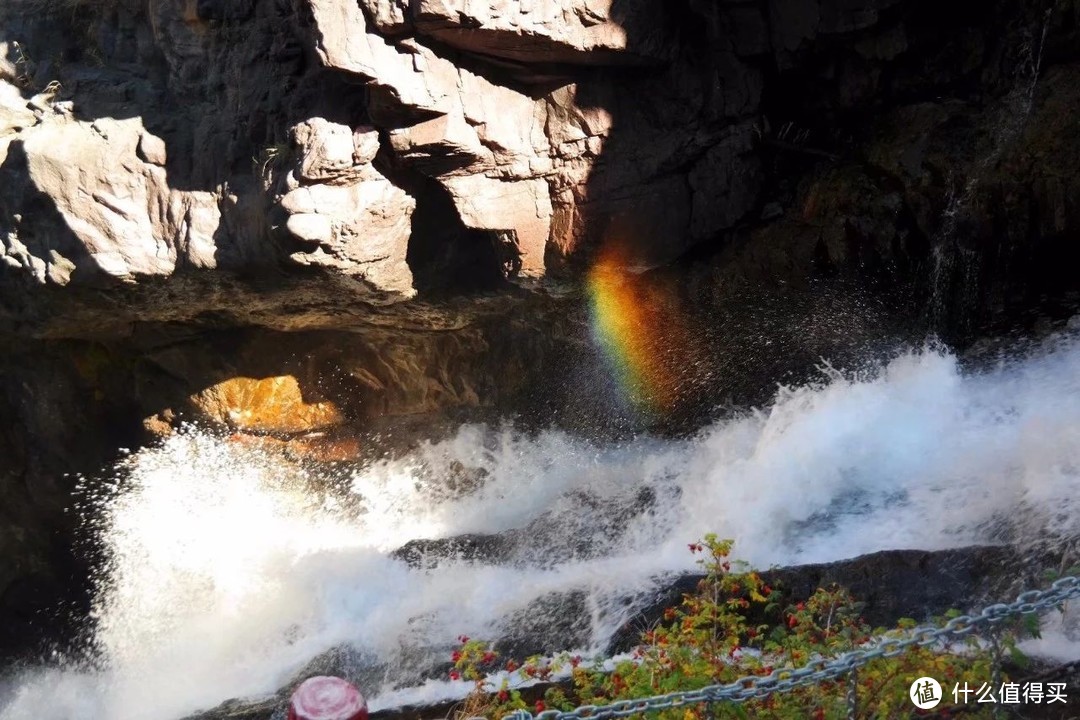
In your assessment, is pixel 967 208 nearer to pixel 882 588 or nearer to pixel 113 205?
pixel 882 588

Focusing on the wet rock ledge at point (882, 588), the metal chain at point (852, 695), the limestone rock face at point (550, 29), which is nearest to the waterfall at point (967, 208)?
the limestone rock face at point (550, 29)

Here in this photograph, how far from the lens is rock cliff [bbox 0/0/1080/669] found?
710cm

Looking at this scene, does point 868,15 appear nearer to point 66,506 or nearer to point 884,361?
point 884,361

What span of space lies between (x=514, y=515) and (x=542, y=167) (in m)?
3.41

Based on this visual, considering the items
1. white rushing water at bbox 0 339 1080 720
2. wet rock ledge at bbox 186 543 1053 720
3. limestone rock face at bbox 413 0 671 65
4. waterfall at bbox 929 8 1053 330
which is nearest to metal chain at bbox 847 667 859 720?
wet rock ledge at bbox 186 543 1053 720

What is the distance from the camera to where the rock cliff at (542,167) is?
7.10 m

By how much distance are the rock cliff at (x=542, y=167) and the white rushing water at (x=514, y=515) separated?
2.57ft

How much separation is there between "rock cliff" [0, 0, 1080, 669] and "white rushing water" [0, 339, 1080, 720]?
783mm

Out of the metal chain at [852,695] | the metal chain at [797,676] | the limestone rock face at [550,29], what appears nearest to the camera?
the metal chain at [797,676]

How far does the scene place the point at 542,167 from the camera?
25.7 ft

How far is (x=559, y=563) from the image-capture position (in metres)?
7.54

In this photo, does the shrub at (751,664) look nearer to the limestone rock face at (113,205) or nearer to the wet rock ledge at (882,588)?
the wet rock ledge at (882,588)

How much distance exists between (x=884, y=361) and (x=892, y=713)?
4780 millimetres

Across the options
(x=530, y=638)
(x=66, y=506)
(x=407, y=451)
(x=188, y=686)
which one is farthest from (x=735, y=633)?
(x=66, y=506)
